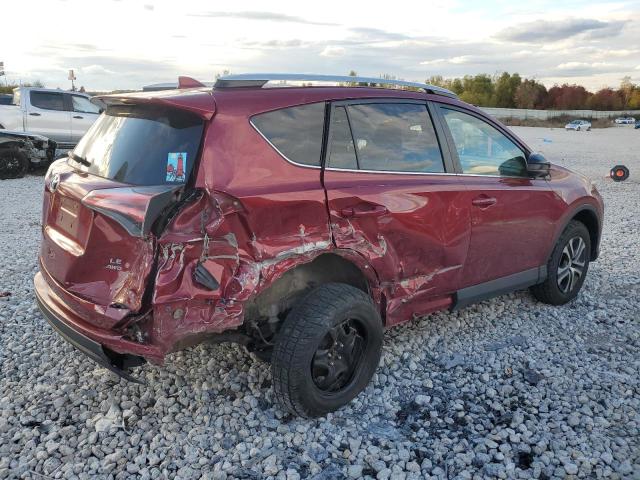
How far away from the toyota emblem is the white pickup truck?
1204 cm

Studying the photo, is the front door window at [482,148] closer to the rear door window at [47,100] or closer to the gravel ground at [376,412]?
the gravel ground at [376,412]

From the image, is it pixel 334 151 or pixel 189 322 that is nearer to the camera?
pixel 189 322

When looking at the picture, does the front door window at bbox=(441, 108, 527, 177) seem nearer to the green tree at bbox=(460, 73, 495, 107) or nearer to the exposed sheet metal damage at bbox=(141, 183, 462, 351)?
the exposed sheet metal damage at bbox=(141, 183, 462, 351)

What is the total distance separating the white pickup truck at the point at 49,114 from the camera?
1427 cm

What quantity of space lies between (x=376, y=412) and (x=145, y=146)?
202 centimetres

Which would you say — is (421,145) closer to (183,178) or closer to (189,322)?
(183,178)

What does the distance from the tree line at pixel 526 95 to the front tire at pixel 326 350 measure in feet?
339

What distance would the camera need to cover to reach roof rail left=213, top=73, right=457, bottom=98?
307 centimetres

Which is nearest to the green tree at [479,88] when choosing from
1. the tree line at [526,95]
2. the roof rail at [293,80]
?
the tree line at [526,95]

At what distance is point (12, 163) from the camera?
12023mm

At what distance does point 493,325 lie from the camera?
4.61m

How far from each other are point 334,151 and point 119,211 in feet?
4.09

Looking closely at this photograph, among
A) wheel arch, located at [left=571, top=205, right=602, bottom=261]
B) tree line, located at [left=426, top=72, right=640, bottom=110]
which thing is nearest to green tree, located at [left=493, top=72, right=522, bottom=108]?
tree line, located at [left=426, top=72, right=640, bottom=110]

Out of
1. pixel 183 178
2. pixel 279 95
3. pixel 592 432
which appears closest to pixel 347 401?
pixel 592 432
